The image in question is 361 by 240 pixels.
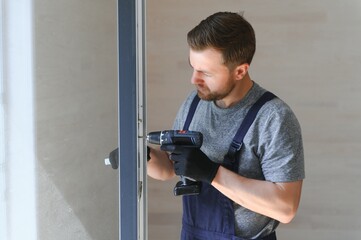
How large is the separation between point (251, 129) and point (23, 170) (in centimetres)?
61

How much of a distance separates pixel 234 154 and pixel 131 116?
409 mm

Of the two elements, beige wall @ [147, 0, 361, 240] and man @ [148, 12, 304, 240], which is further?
beige wall @ [147, 0, 361, 240]

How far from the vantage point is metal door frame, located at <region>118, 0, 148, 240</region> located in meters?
0.89

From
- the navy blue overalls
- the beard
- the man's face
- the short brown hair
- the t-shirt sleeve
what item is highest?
the short brown hair

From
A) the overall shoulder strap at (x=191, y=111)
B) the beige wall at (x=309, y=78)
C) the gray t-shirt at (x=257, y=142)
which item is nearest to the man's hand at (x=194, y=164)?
the gray t-shirt at (x=257, y=142)

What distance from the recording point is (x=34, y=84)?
1137 mm

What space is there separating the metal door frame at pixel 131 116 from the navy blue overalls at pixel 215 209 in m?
0.33

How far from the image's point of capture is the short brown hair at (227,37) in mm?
1190

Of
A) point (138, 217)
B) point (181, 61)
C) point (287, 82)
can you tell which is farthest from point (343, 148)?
point (138, 217)

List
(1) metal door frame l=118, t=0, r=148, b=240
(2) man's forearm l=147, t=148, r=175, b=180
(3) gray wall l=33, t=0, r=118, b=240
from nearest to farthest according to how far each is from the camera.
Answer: (1) metal door frame l=118, t=0, r=148, b=240 → (3) gray wall l=33, t=0, r=118, b=240 → (2) man's forearm l=147, t=148, r=175, b=180

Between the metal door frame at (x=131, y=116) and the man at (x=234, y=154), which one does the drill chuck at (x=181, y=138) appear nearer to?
the man at (x=234, y=154)

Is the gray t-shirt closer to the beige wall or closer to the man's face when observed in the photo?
the man's face

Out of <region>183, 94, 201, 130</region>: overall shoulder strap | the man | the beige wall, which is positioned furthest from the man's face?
the beige wall

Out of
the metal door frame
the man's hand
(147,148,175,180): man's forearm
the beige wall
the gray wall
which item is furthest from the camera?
the beige wall
